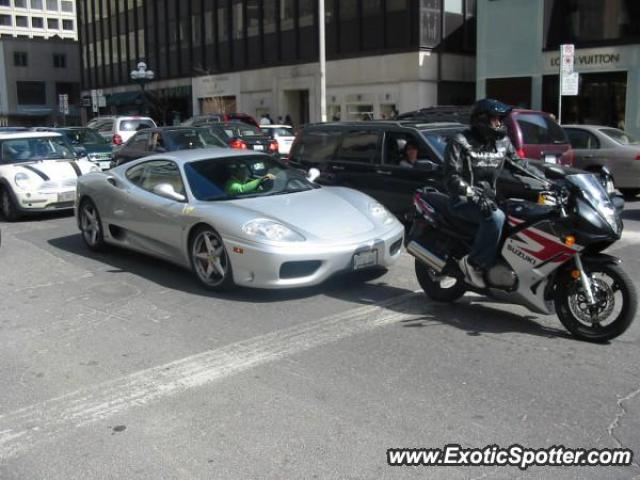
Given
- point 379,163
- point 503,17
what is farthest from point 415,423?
point 503,17

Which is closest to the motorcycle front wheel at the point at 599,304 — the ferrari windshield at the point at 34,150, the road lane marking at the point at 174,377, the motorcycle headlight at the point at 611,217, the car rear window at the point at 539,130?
the motorcycle headlight at the point at 611,217

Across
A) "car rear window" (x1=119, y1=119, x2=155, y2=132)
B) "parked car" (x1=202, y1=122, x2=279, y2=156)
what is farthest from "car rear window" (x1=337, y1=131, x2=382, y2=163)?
"car rear window" (x1=119, y1=119, x2=155, y2=132)

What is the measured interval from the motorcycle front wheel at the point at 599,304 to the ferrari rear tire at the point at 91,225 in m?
5.78

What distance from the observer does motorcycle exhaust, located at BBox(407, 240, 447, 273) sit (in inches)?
243

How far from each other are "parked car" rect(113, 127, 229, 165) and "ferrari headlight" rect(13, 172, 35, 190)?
2917 mm

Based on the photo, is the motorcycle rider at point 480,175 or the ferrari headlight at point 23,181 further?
the ferrari headlight at point 23,181

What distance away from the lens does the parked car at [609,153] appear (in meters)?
13.8

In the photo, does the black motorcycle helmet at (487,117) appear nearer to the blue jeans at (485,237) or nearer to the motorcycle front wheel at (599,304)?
the blue jeans at (485,237)

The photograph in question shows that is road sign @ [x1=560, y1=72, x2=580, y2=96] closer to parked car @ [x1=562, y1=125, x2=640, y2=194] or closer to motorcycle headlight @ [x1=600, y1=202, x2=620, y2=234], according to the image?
parked car @ [x1=562, y1=125, x2=640, y2=194]

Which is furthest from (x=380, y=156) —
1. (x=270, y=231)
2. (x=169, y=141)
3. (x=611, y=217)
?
(x=169, y=141)

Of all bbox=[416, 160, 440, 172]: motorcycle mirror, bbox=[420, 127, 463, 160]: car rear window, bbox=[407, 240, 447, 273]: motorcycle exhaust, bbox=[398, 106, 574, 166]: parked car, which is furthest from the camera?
bbox=[398, 106, 574, 166]: parked car

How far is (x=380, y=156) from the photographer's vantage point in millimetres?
10094

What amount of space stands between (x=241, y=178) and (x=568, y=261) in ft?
12.1

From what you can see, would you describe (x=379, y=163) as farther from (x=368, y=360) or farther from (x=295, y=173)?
(x=368, y=360)
